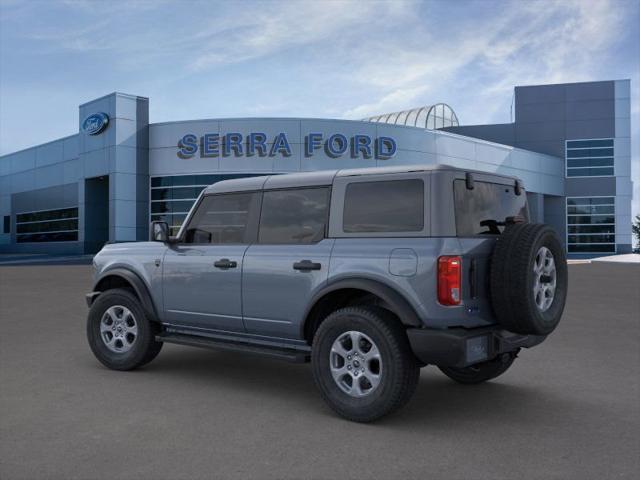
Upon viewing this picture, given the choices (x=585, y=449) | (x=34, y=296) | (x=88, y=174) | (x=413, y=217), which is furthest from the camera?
(x=88, y=174)

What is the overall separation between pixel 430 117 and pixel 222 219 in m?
48.8

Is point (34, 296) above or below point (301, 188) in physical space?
below

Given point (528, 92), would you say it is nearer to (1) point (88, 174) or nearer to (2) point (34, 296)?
(1) point (88, 174)

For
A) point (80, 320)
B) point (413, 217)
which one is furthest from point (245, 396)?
point (80, 320)

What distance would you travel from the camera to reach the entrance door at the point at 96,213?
39.5m

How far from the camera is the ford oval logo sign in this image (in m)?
36.0

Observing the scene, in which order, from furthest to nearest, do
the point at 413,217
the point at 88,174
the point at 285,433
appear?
1. the point at 88,174
2. the point at 413,217
3. the point at 285,433

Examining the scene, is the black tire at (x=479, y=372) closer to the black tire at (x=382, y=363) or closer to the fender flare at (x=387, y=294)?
the black tire at (x=382, y=363)

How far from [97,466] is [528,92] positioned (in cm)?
4920

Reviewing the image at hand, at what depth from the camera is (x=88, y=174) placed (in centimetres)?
3831

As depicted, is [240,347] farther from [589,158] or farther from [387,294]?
[589,158]

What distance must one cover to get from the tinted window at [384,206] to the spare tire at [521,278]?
0.67 metres

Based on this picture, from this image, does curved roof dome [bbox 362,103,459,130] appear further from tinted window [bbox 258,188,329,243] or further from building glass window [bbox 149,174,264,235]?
tinted window [bbox 258,188,329,243]

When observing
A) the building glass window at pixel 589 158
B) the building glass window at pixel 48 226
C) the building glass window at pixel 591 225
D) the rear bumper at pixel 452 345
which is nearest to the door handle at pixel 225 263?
the rear bumper at pixel 452 345
